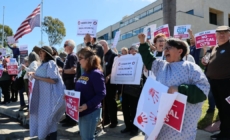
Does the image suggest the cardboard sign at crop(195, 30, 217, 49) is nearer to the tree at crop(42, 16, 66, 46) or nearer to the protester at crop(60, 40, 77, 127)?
the protester at crop(60, 40, 77, 127)

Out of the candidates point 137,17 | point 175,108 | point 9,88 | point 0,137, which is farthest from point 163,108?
point 137,17

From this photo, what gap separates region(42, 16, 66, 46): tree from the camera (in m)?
44.8

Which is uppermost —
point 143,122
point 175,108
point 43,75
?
point 43,75

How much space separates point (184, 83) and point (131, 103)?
264 centimetres

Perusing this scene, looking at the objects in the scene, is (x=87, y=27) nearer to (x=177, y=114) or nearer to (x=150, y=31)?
(x=150, y=31)

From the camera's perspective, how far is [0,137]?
18.2ft

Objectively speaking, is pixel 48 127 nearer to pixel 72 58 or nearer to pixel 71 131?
pixel 71 131

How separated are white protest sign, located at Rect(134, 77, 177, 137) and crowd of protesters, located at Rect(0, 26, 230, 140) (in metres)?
0.10

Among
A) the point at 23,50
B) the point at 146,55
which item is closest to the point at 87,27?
the point at 146,55

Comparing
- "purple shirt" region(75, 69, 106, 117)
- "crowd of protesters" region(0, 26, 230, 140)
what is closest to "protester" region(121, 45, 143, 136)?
"crowd of protesters" region(0, 26, 230, 140)

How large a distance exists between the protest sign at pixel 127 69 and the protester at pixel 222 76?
1.30 meters

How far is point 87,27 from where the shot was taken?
645 cm

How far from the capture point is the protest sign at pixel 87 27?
21.1ft

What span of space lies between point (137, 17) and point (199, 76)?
1369 inches
